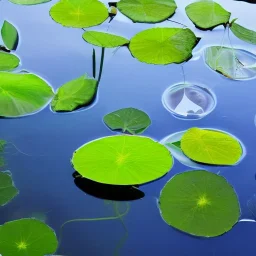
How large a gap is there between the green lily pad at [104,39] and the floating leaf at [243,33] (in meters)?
0.31

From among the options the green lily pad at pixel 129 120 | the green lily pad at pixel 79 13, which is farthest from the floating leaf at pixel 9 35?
the green lily pad at pixel 129 120

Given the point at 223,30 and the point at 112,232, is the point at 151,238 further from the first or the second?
the point at 223,30

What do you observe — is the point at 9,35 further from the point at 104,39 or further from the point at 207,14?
the point at 207,14

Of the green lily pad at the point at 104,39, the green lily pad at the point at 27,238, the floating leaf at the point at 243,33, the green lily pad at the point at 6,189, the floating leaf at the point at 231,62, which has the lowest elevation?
the green lily pad at the point at 6,189

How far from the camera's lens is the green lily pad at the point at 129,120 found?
1108 millimetres

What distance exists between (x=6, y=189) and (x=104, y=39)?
0.56 meters

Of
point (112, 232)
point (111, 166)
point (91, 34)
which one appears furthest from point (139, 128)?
point (91, 34)

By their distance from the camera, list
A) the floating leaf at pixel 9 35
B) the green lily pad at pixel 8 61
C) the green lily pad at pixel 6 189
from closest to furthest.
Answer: the green lily pad at pixel 6 189
the green lily pad at pixel 8 61
the floating leaf at pixel 9 35

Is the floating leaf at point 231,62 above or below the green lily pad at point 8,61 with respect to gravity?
above

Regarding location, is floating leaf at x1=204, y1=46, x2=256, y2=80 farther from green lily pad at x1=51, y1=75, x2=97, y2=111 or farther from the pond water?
green lily pad at x1=51, y1=75, x2=97, y2=111

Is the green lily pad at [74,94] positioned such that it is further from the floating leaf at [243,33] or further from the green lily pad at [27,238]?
the floating leaf at [243,33]

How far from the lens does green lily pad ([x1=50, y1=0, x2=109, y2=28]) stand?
1449 millimetres

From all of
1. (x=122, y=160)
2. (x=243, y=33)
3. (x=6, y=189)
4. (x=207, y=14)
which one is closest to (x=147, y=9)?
(x=207, y=14)

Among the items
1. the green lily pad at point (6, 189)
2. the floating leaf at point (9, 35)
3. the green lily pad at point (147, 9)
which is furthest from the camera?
the green lily pad at point (147, 9)
